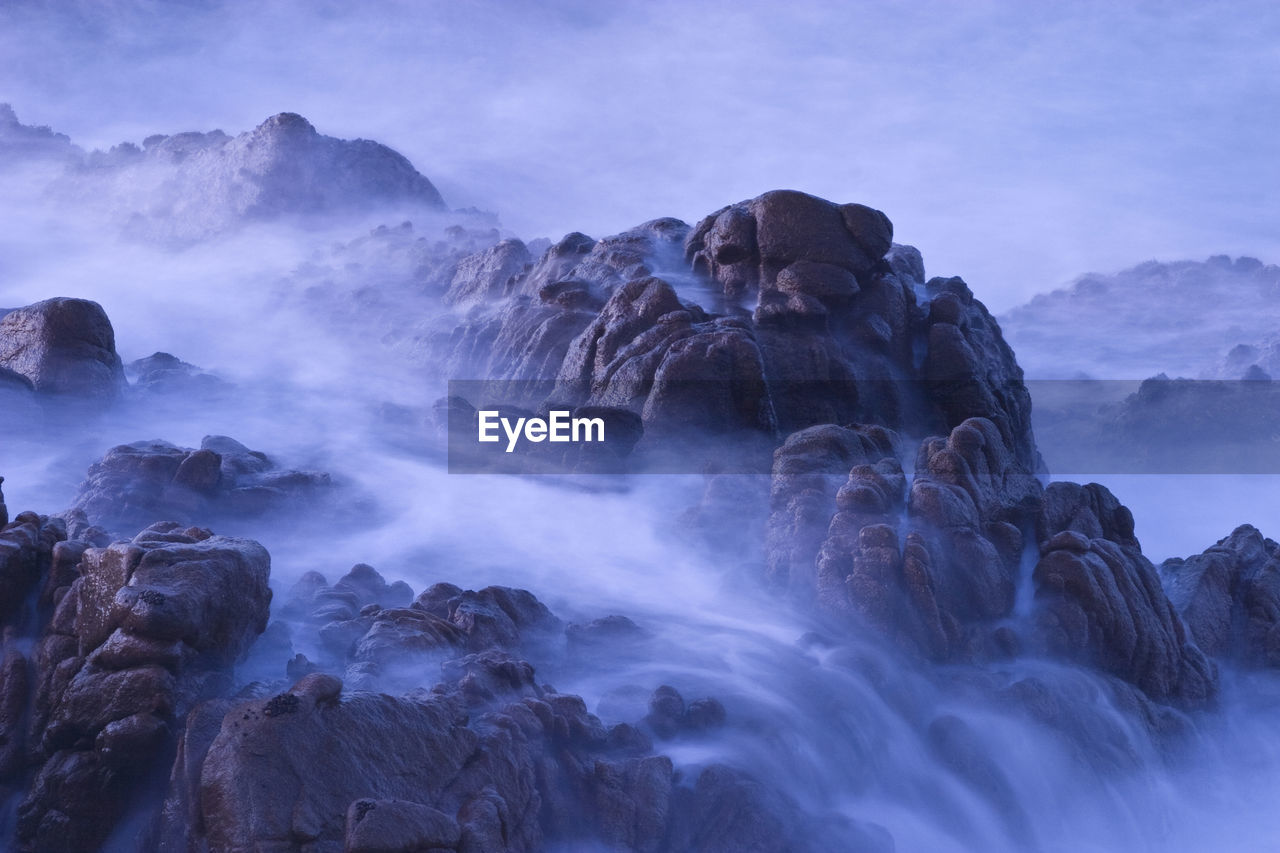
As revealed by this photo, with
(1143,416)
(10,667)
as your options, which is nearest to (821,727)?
(10,667)

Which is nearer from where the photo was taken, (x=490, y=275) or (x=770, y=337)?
(x=770, y=337)

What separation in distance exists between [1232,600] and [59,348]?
Answer: 62.7 feet

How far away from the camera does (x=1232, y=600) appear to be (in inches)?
607

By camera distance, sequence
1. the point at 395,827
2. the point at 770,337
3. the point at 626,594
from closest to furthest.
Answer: the point at 395,827 < the point at 626,594 < the point at 770,337

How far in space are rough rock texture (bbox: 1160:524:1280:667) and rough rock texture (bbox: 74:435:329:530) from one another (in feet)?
40.3

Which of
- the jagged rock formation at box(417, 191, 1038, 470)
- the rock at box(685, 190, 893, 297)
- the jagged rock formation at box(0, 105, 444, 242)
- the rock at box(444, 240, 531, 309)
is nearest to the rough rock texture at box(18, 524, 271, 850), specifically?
the jagged rock formation at box(417, 191, 1038, 470)

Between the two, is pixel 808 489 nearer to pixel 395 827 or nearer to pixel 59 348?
pixel 395 827

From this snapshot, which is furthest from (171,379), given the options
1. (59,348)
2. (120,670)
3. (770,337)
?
(120,670)

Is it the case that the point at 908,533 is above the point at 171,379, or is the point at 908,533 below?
below

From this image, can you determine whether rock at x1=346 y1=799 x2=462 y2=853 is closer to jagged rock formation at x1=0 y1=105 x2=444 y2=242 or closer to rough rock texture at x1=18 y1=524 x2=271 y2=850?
rough rock texture at x1=18 y1=524 x2=271 y2=850

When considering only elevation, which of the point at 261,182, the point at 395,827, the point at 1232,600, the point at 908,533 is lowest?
the point at 395,827

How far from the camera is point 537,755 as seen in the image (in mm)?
9477

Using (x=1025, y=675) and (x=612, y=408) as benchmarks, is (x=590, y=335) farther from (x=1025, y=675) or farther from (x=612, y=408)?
(x=1025, y=675)

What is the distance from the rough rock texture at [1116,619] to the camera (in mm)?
13070
